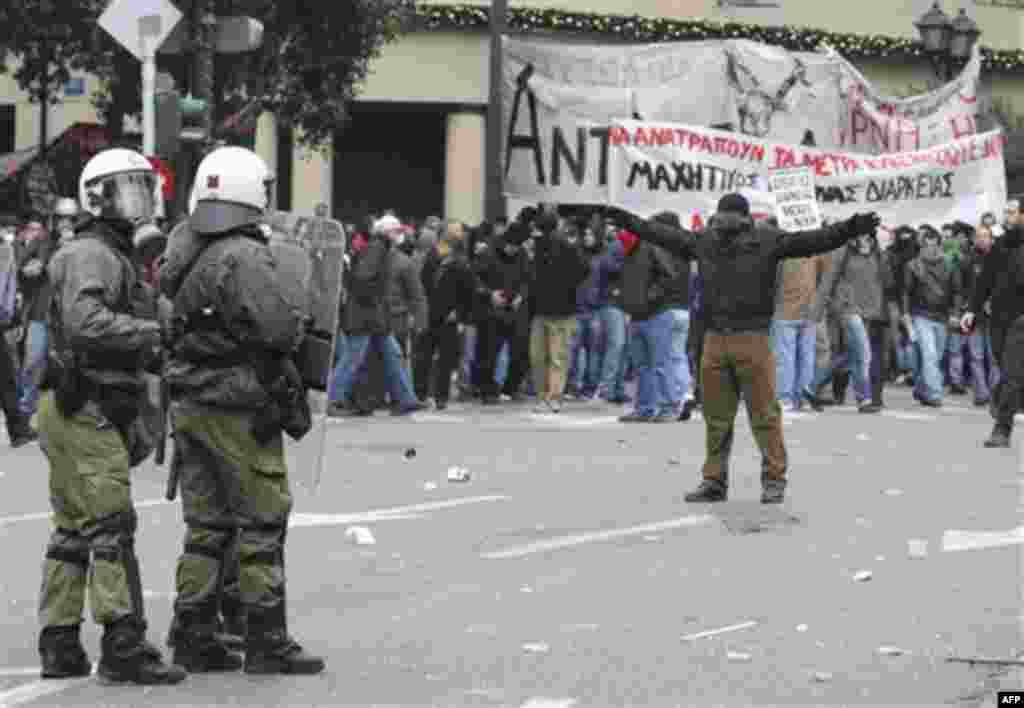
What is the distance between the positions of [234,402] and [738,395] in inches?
256

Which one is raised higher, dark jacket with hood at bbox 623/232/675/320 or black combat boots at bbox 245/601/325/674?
dark jacket with hood at bbox 623/232/675/320

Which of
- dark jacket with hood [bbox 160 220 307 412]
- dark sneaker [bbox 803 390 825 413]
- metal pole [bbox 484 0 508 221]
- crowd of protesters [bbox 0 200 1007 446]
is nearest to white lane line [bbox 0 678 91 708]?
dark jacket with hood [bbox 160 220 307 412]

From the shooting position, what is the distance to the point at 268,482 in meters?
9.34

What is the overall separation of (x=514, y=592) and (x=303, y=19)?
1824cm

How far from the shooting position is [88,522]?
9164mm

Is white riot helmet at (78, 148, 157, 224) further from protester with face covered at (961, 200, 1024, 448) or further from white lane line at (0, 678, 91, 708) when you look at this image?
protester with face covered at (961, 200, 1024, 448)

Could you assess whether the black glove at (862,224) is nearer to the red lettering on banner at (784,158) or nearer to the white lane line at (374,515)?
the white lane line at (374,515)

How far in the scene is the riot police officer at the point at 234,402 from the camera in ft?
30.4

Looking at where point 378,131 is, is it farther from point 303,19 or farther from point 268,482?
point 268,482

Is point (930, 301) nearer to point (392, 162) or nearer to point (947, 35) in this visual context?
point (947, 35)

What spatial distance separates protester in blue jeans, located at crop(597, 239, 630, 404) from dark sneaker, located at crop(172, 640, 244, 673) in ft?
51.9

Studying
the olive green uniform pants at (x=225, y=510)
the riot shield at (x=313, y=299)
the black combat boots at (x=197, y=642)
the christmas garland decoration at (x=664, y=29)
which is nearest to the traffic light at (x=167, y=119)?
the riot shield at (x=313, y=299)

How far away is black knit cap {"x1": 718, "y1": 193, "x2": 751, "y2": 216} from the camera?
598 inches

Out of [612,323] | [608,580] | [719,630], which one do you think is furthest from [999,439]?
[719,630]
